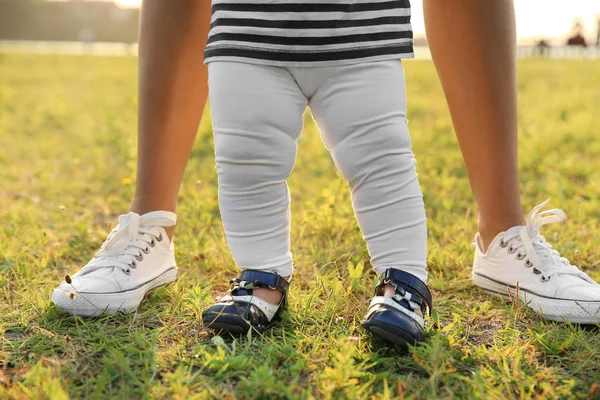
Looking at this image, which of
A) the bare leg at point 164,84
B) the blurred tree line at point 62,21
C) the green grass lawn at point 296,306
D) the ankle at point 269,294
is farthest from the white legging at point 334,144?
the blurred tree line at point 62,21

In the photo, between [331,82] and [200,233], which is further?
[200,233]

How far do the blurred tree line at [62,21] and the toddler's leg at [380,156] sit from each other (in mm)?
24880

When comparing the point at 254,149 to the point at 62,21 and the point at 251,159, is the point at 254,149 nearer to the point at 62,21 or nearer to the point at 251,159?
the point at 251,159

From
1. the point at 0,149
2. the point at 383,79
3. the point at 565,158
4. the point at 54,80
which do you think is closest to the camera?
the point at 383,79

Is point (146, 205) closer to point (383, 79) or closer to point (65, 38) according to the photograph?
point (383, 79)

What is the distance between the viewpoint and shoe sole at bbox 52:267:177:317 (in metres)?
1.66

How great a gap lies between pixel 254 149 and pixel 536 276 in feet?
2.85

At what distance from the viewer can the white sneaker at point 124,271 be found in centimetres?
167

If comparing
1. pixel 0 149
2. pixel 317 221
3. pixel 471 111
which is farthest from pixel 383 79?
pixel 0 149

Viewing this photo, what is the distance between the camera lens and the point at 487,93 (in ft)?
6.17

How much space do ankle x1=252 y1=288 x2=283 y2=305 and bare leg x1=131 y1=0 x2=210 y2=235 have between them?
0.48 m

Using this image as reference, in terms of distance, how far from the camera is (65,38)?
27.8m

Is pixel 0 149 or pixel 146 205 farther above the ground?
pixel 146 205

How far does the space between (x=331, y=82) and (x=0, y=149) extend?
3166 millimetres
